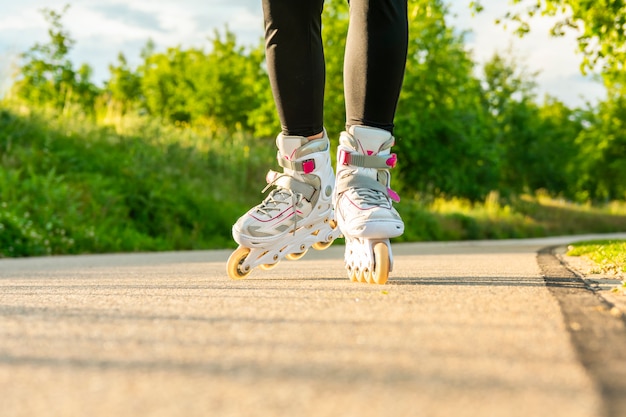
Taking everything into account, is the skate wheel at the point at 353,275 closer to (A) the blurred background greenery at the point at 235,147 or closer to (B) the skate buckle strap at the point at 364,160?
(B) the skate buckle strap at the point at 364,160

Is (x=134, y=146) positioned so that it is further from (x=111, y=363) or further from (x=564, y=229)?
(x=564, y=229)

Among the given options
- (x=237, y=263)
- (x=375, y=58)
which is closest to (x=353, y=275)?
(x=237, y=263)

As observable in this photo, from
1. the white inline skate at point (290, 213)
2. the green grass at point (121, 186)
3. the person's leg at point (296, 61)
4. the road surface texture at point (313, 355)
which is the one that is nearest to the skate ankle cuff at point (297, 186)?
the white inline skate at point (290, 213)

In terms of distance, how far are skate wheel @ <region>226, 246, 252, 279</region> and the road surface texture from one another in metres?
0.92

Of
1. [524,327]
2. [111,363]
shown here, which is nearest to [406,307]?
[524,327]

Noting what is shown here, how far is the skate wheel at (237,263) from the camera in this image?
3.40 m

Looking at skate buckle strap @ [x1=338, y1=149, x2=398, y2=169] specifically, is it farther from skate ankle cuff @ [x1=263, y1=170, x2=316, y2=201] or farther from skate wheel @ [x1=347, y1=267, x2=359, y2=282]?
skate wheel @ [x1=347, y1=267, x2=359, y2=282]

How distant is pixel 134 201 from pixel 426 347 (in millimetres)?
9762

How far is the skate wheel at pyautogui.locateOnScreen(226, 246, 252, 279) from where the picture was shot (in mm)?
3400

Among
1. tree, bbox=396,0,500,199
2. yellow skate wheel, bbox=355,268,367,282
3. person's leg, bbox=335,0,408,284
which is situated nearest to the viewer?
yellow skate wheel, bbox=355,268,367,282

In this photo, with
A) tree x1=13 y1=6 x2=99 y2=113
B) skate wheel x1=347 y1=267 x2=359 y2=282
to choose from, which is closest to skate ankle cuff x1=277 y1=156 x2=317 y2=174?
skate wheel x1=347 y1=267 x2=359 y2=282

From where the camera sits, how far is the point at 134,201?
35.9 ft

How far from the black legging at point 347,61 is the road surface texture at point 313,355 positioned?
3.37ft

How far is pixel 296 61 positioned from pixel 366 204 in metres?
0.75
